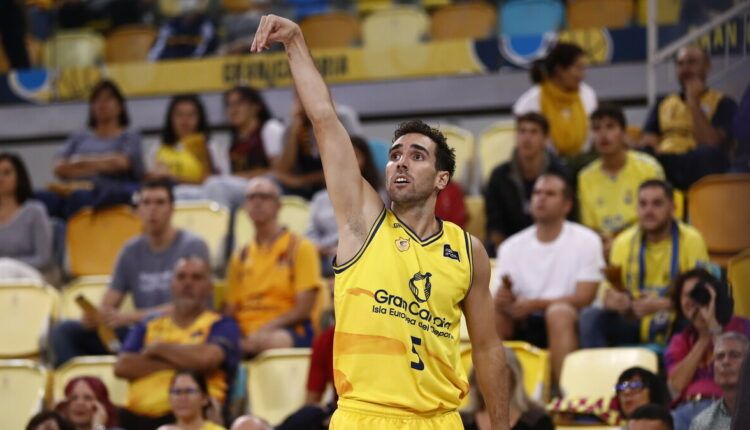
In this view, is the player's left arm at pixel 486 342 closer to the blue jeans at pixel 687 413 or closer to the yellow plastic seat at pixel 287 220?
the blue jeans at pixel 687 413

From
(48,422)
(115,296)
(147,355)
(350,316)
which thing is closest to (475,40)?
(115,296)

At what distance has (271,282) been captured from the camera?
8578mm

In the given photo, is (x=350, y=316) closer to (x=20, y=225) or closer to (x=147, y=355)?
(x=147, y=355)

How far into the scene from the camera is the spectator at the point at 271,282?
838cm

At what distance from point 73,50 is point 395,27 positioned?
2.94 m

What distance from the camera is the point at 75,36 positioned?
519 inches

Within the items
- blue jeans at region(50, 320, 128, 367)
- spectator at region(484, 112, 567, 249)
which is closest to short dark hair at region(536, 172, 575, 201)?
spectator at region(484, 112, 567, 249)

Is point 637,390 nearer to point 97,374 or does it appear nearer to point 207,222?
point 97,374

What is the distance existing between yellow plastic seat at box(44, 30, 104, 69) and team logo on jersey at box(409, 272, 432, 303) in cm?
875

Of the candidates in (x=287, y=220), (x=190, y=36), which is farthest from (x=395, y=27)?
(x=287, y=220)

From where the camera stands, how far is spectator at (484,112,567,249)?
922 cm

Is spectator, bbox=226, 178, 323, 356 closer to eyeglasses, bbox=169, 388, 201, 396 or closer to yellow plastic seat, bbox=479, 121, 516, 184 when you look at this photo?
eyeglasses, bbox=169, 388, 201, 396

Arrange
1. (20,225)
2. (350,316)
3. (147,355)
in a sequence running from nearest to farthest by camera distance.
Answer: (350,316)
(147,355)
(20,225)

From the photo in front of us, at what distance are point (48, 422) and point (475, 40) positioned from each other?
20.6 feet
